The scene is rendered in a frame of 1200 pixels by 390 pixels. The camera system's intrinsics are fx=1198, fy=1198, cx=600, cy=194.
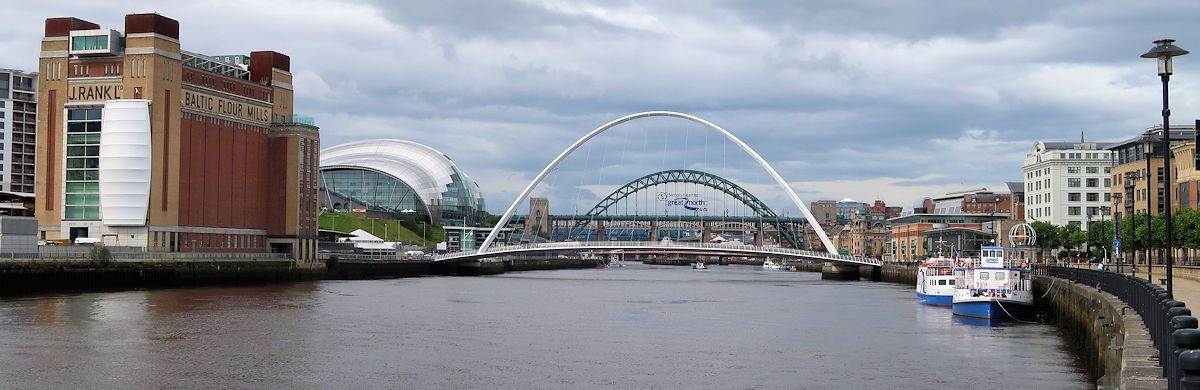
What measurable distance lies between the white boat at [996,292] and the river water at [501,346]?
1.38 metres

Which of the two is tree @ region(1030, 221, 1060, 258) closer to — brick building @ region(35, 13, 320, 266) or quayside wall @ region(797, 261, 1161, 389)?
quayside wall @ region(797, 261, 1161, 389)

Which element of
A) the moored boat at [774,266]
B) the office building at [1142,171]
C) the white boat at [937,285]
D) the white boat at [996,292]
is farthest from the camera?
the moored boat at [774,266]

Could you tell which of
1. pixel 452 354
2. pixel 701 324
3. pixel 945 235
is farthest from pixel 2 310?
pixel 945 235

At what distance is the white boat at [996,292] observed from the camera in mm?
51281

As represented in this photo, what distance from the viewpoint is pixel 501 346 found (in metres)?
37.8

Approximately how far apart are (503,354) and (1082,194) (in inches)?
4220

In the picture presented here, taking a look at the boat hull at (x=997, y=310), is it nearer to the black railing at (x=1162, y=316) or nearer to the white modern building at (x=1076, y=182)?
the black railing at (x=1162, y=316)

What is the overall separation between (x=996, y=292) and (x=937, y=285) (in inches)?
526

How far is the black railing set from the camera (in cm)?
1025

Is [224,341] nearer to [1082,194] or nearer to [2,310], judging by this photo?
[2,310]

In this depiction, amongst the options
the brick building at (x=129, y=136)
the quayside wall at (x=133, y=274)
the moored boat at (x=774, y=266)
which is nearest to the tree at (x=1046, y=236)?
the quayside wall at (x=133, y=274)

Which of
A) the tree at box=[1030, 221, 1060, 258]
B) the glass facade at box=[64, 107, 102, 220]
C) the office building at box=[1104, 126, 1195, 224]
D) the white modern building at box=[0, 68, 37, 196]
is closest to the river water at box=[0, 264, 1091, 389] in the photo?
the glass facade at box=[64, 107, 102, 220]

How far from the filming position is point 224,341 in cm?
3766

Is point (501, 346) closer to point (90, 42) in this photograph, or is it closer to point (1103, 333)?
point (1103, 333)
